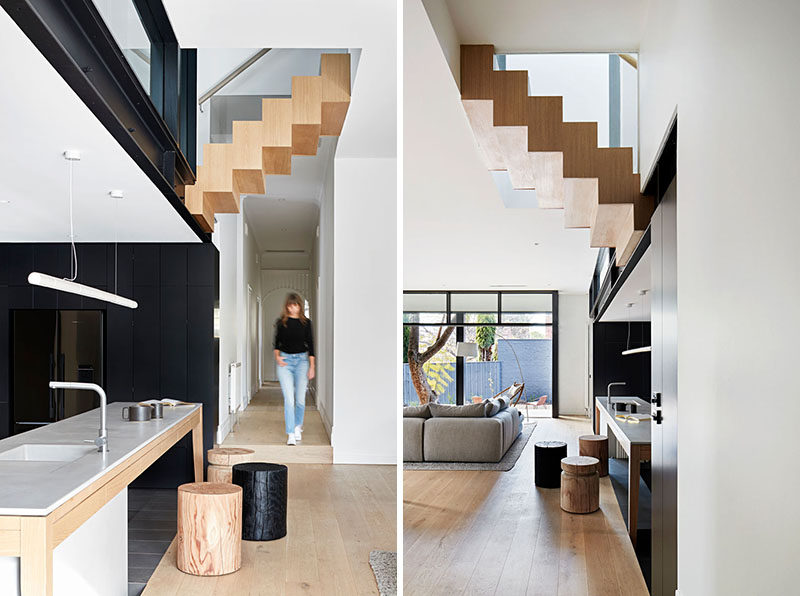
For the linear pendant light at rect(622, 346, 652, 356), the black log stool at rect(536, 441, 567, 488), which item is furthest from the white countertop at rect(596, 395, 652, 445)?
the black log stool at rect(536, 441, 567, 488)

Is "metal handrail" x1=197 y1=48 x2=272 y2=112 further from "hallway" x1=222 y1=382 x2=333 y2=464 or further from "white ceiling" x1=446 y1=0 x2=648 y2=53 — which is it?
"hallway" x1=222 y1=382 x2=333 y2=464

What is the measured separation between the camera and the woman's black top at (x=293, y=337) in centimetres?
692

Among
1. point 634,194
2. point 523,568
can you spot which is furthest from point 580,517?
point 634,194

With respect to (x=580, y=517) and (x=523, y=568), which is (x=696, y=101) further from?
(x=580, y=517)

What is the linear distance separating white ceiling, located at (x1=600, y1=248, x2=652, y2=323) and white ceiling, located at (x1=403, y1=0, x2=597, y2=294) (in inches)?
38.8

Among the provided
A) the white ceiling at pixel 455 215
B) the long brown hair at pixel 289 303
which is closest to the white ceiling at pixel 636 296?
the white ceiling at pixel 455 215

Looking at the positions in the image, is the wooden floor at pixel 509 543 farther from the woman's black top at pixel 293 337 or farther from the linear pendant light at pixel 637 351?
the woman's black top at pixel 293 337

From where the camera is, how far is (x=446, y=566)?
388 centimetres

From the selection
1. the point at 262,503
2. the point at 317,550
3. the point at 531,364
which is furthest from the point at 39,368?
the point at 531,364

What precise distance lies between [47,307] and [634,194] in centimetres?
468

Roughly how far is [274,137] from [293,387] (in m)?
2.77

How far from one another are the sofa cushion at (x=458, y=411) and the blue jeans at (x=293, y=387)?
1.49 meters

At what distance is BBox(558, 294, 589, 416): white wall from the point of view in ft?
41.9

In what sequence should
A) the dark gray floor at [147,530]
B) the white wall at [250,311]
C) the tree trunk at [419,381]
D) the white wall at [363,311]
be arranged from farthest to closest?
the tree trunk at [419,381] < the white wall at [250,311] < the white wall at [363,311] < the dark gray floor at [147,530]
